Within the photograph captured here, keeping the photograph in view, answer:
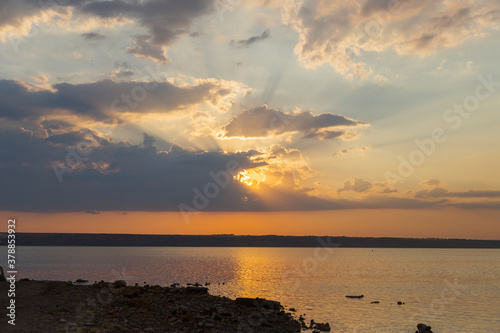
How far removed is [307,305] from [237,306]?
518 inches

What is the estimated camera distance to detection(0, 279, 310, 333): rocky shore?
27578mm

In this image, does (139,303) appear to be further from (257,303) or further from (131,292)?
(257,303)

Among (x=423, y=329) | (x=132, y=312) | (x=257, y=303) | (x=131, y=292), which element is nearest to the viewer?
(x=132, y=312)

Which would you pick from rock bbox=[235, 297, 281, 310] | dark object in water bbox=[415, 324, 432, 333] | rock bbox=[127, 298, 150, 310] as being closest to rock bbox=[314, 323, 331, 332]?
rock bbox=[235, 297, 281, 310]

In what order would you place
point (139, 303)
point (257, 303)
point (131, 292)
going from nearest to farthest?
point (139, 303) < point (131, 292) < point (257, 303)

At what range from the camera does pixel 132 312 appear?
105ft

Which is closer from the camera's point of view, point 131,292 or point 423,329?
point 423,329

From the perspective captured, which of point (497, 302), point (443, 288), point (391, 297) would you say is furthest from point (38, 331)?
point (443, 288)

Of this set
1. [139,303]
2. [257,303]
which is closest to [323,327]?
[257,303]

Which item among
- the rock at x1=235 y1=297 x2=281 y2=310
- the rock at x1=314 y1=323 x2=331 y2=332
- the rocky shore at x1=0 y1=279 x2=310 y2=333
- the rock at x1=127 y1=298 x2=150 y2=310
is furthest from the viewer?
the rock at x1=235 y1=297 x2=281 y2=310

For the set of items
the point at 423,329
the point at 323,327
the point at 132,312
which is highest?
the point at 132,312

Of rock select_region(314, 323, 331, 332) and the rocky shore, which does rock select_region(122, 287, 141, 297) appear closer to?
the rocky shore

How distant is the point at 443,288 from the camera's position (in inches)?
2886

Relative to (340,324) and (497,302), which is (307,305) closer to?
(340,324)
